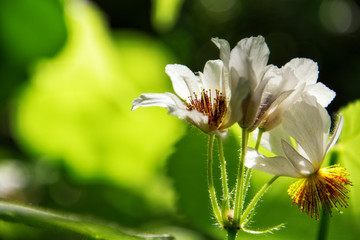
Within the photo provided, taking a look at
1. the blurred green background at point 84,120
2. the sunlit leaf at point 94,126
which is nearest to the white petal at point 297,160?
the blurred green background at point 84,120

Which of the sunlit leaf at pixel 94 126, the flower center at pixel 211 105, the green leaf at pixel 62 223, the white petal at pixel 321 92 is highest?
the sunlit leaf at pixel 94 126

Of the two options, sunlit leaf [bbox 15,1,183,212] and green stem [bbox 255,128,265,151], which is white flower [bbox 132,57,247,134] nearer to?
green stem [bbox 255,128,265,151]

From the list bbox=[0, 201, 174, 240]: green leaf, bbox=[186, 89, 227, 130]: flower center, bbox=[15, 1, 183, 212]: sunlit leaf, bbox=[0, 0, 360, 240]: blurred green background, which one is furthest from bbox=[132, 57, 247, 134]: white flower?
bbox=[15, 1, 183, 212]: sunlit leaf

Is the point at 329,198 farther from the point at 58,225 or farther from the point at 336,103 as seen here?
the point at 336,103

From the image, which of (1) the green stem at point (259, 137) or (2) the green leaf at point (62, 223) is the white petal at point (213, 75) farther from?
(2) the green leaf at point (62, 223)

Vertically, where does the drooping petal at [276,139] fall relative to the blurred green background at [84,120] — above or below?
below

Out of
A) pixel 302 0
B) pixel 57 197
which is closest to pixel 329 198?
pixel 57 197
